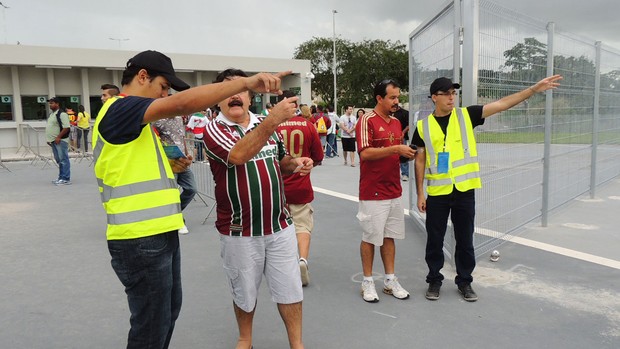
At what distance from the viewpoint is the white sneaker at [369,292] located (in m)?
4.25

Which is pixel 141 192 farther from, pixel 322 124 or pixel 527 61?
pixel 322 124

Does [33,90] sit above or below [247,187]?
above

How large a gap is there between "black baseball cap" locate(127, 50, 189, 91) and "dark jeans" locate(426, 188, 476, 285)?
8.75 ft

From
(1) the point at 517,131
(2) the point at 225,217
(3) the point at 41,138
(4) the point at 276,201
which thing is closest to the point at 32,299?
(2) the point at 225,217

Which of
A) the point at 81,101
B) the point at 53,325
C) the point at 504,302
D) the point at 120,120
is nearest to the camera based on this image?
the point at 120,120

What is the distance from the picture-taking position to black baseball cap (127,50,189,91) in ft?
7.94

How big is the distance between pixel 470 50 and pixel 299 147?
6.24 ft

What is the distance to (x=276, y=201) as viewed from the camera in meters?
3.11

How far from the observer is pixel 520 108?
564 centimetres

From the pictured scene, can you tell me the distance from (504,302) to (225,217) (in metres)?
2.60

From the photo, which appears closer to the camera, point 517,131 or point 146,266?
point 146,266

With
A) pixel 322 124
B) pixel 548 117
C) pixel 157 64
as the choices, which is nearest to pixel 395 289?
pixel 157 64

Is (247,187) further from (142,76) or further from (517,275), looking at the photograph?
(517,275)

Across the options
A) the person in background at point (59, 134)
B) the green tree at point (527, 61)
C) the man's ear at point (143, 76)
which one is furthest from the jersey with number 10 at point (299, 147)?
the person in background at point (59, 134)
